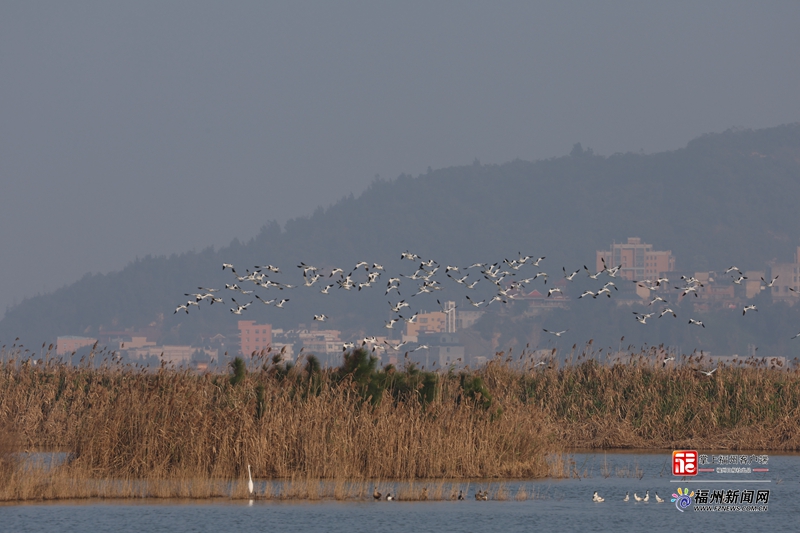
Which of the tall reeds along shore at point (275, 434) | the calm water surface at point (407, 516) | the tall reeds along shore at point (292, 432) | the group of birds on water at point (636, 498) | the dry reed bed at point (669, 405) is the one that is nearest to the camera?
the calm water surface at point (407, 516)

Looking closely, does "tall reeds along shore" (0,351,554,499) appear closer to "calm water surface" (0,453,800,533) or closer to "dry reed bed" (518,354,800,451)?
"calm water surface" (0,453,800,533)

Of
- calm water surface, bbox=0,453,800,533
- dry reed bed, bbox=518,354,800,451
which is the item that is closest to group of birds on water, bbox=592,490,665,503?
calm water surface, bbox=0,453,800,533

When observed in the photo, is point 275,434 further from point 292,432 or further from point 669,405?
point 669,405

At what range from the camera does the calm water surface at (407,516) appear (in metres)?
23.8

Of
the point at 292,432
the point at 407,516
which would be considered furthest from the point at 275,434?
the point at 407,516

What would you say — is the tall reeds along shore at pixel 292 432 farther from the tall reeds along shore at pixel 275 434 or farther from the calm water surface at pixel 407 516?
the calm water surface at pixel 407 516

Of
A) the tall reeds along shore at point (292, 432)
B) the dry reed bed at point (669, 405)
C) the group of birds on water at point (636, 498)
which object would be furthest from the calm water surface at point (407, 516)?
the dry reed bed at point (669, 405)

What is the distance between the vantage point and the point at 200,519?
24344mm

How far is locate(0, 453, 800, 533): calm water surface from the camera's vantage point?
23797 millimetres

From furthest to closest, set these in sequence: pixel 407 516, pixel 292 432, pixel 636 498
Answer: pixel 292 432 → pixel 636 498 → pixel 407 516

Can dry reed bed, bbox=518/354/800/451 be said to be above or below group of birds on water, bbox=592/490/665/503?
above

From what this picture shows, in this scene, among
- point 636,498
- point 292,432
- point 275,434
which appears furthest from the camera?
point 292,432

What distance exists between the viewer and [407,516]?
2495 centimetres

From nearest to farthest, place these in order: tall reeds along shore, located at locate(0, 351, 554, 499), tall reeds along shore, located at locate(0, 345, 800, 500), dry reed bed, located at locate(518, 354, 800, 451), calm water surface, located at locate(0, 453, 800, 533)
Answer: calm water surface, located at locate(0, 453, 800, 533), tall reeds along shore, located at locate(0, 345, 800, 500), tall reeds along shore, located at locate(0, 351, 554, 499), dry reed bed, located at locate(518, 354, 800, 451)
